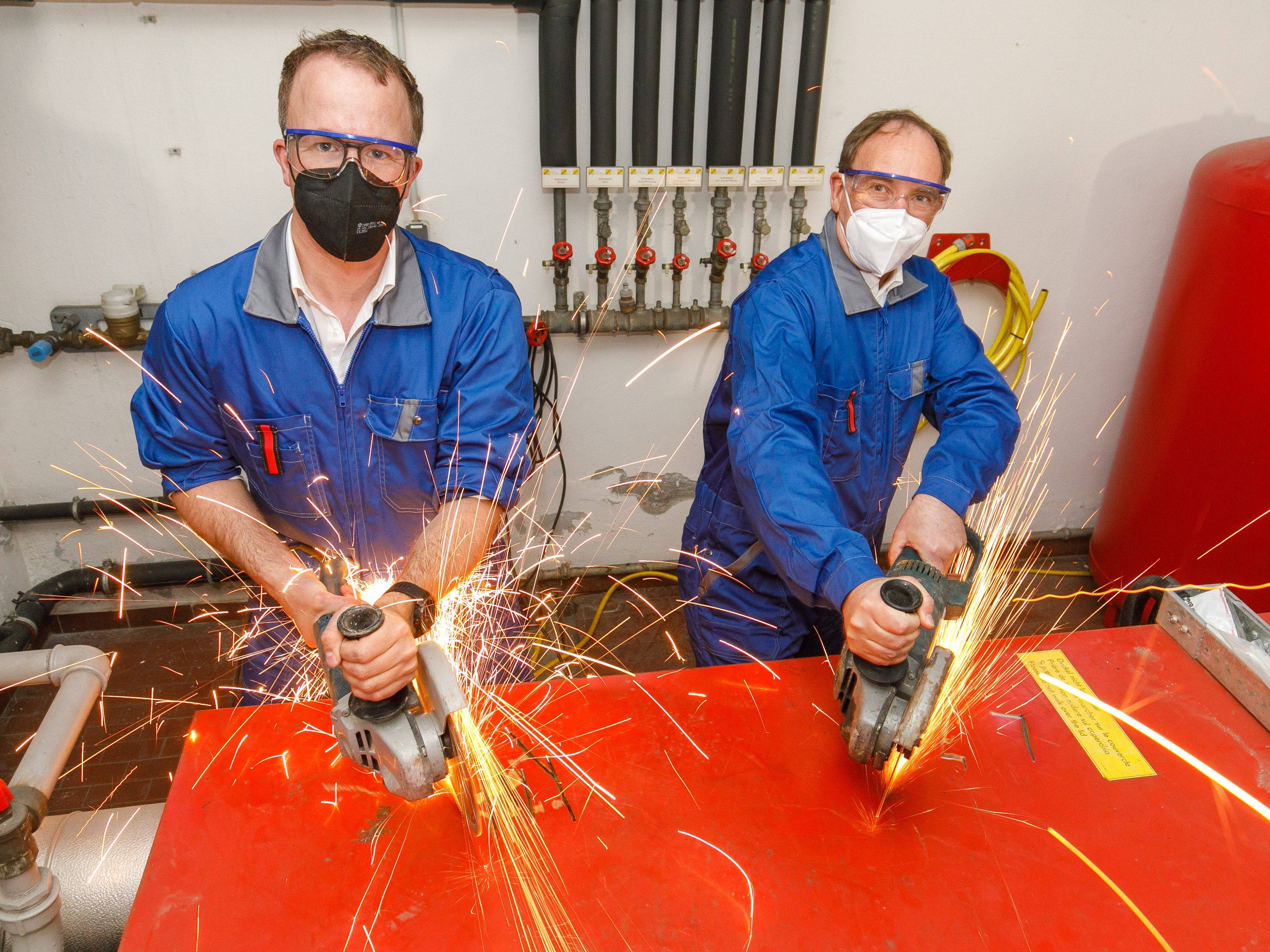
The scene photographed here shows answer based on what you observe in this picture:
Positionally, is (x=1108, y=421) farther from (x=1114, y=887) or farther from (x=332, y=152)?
(x=332, y=152)

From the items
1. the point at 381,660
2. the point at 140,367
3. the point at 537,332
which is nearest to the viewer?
the point at 381,660

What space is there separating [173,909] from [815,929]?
1.03m

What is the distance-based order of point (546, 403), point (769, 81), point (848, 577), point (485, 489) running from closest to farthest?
point (848, 577), point (485, 489), point (769, 81), point (546, 403)

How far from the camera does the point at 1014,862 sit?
1.41 m

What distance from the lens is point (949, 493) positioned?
6.51 feet

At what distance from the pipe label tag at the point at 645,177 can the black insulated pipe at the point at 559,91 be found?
0.73 feet

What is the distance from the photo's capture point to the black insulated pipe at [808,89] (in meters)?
2.93

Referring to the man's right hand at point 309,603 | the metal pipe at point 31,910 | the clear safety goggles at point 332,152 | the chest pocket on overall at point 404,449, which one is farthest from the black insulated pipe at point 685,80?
the metal pipe at point 31,910

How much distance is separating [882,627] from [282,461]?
4.81 ft

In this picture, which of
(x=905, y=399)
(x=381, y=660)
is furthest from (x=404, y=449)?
(x=905, y=399)

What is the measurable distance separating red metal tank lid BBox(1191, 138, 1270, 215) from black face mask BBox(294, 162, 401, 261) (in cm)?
310

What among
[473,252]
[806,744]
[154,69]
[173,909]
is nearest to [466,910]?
[173,909]

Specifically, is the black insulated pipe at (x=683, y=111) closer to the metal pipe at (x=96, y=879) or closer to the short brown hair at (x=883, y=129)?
the short brown hair at (x=883, y=129)

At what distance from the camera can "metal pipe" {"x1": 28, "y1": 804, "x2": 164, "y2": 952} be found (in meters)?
1.49
